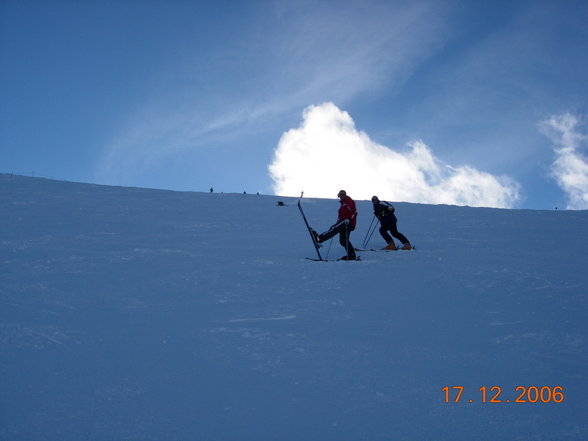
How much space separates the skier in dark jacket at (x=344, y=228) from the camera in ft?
31.3

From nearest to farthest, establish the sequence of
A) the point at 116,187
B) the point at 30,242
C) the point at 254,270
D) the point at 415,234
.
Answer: the point at 254,270, the point at 30,242, the point at 415,234, the point at 116,187

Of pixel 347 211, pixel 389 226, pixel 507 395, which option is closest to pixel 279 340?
pixel 507 395

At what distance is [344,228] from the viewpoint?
31.7 feet

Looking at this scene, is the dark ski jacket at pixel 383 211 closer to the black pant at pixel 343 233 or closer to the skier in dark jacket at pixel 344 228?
the skier in dark jacket at pixel 344 228

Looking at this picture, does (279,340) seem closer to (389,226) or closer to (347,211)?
(347,211)

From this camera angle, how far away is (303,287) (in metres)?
7.07

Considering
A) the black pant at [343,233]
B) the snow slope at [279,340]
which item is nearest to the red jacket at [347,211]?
the black pant at [343,233]

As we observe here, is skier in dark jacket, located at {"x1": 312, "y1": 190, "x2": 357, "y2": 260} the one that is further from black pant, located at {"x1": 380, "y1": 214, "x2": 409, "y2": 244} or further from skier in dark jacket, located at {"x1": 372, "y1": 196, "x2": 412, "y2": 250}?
black pant, located at {"x1": 380, "y1": 214, "x2": 409, "y2": 244}

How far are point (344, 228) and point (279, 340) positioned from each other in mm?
4825

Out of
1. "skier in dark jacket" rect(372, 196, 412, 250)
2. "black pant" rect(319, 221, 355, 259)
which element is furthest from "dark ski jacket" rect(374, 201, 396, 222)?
"black pant" rect(319, 221, 355, 259)

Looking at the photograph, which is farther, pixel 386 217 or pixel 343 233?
pixel 386 217

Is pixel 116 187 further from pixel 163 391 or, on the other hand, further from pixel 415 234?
pixel 163 391

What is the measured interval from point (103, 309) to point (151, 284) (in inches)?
45.7

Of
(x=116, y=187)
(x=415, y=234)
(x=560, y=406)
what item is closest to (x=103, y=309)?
(x=560, y=406)
